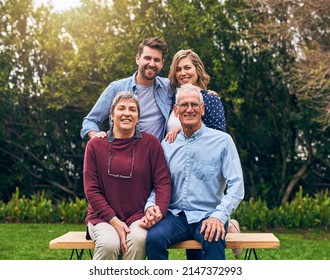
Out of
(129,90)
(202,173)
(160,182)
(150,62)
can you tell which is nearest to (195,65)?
(150,62)

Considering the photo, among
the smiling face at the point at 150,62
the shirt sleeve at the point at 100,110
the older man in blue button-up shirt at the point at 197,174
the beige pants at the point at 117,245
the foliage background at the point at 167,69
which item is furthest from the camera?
the foliage background at the point at 167,69

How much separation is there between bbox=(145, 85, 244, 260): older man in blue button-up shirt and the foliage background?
5996mm

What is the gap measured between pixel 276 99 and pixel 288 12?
1779 mm

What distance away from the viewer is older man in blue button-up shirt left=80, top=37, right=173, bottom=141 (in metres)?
5.34

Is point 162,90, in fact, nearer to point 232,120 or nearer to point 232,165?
point 232,165

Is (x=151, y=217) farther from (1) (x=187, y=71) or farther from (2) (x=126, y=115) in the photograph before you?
(1) (x=187, y=71)

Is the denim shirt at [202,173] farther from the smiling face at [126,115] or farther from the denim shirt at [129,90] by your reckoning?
the denim shirt at [129,90]

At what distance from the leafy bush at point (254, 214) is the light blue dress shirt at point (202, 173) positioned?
6126mm

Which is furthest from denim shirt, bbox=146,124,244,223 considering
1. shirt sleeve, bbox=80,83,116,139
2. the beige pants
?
shirt sleeve, bbox=80,83,116,139

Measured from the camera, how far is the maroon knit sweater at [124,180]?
473 centimetres

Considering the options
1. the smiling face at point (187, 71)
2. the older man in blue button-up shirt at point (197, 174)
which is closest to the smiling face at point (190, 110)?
the older man in blue button-up shirt at point (197, 174)

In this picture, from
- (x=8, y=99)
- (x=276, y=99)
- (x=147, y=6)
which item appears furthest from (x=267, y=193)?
(x=8, y=99)

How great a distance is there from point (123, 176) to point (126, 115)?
1.45 ft

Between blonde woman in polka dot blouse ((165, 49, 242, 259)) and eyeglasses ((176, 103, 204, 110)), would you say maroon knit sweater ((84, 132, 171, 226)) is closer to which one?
eyeglasses ((176, 103, 204, 110))
